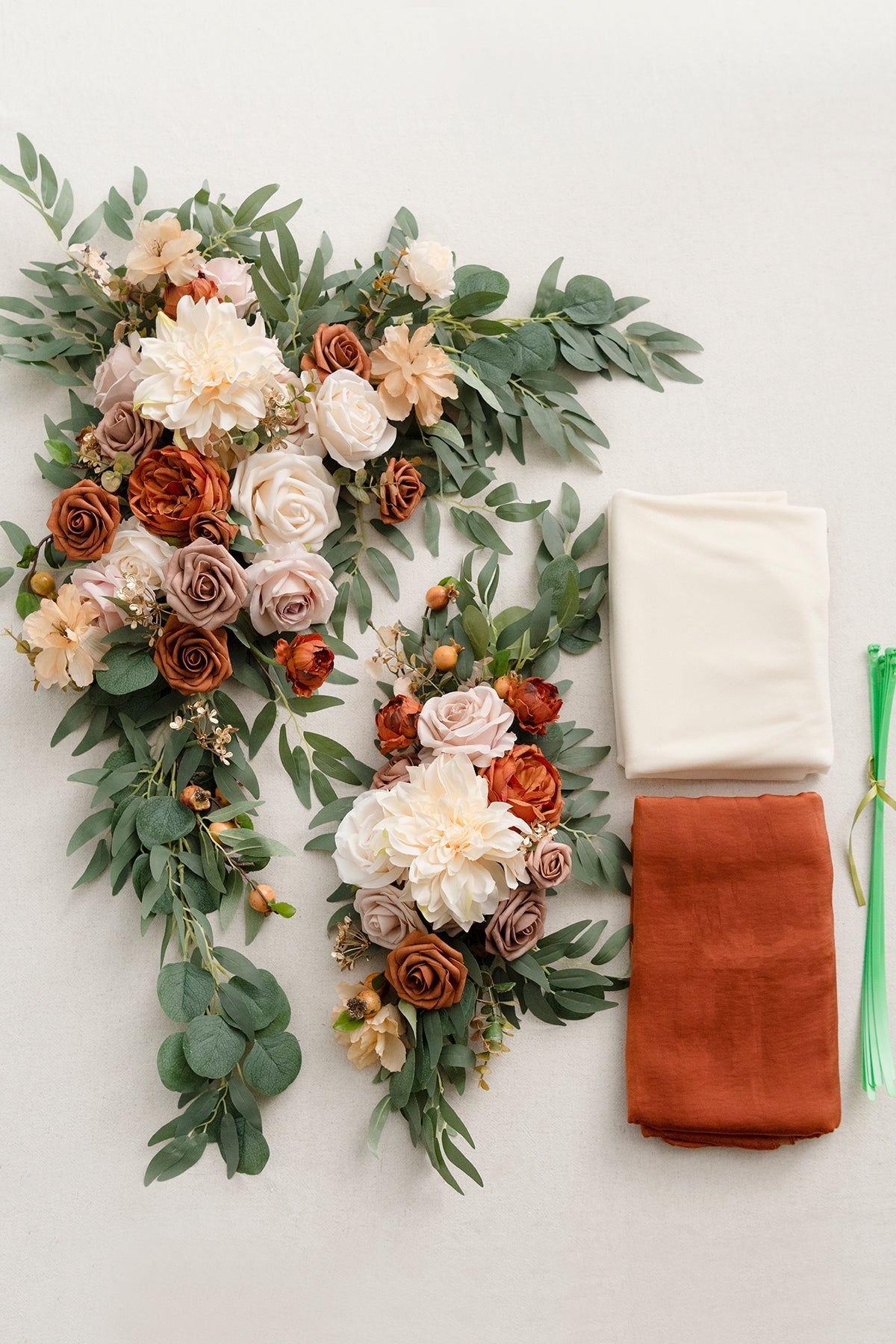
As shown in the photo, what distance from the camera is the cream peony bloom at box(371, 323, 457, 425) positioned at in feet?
4.19

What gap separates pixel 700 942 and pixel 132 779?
0.91 meters

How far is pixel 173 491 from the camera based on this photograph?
4.03ft

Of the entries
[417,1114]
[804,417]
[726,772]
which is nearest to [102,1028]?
[417,1114]

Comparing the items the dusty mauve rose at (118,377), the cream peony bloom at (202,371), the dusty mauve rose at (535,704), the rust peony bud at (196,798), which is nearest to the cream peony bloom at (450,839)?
the dusty mauve rose at (535,704)

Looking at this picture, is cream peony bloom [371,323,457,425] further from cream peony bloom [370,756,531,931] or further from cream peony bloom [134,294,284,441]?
cream peony bloom [370,756,531,931]

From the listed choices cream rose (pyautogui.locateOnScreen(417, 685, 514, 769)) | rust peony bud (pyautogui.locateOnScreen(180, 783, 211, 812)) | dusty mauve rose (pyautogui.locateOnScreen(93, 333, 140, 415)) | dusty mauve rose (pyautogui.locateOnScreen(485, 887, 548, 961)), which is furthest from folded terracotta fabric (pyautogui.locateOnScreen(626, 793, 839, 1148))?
dusty mauve rose (pyautogui.locateOnScreen(93, 333, 140, 415))

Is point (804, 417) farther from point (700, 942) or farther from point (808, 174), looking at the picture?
point (700, 942)

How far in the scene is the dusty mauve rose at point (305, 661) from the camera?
1.19 metres

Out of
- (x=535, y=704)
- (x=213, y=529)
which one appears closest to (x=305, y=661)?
(x=213, y=529)

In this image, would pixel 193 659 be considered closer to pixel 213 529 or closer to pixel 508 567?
pixel 213 529

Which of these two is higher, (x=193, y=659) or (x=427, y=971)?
(x=193, y=659)

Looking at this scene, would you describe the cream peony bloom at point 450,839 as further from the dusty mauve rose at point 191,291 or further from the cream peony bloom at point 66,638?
the dusty mauve rose at point 191,291

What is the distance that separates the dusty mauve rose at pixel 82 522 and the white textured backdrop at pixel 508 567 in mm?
159

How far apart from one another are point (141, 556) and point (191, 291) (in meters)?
0.41
